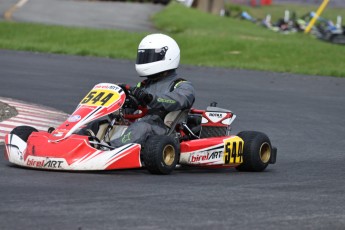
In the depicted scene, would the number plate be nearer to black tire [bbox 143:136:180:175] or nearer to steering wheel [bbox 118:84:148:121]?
steering wheel [bbox 118:84:148:121]

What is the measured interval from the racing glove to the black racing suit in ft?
0.21

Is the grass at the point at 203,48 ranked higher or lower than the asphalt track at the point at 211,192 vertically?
lower

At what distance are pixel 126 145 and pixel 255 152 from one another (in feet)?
4.47

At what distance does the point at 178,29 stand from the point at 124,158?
21100 millimetres

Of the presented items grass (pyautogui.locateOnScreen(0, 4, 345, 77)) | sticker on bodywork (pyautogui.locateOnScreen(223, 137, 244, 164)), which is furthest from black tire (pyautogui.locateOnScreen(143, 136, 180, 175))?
grass (pyautogui.locateOnScreen(0, 4, 345, 77))

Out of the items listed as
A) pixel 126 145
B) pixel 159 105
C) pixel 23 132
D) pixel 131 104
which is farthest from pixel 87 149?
pixel 159 105

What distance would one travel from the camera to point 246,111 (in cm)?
1341

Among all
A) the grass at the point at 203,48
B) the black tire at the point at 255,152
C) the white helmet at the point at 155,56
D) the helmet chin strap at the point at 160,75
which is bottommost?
the grass at the point at 203,48

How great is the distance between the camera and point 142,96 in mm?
8172

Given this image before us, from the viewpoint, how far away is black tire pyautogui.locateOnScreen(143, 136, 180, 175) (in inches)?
301

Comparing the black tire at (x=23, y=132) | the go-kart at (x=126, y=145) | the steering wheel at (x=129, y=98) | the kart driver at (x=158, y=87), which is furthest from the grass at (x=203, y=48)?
the black tire at (x=23, y=132)

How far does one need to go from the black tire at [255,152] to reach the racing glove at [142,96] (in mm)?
986

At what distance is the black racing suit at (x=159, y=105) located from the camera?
803 cm

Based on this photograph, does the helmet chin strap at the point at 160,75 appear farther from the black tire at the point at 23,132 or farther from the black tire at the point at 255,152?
the black tire at the point at 23,132
